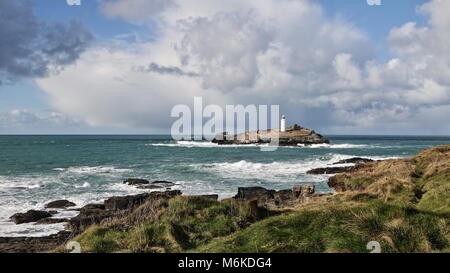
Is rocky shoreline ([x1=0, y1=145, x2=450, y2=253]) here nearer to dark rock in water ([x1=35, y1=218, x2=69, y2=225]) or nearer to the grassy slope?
the grassy slope

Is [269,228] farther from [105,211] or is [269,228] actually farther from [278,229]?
[105,211]

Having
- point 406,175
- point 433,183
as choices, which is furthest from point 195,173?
point 433,183

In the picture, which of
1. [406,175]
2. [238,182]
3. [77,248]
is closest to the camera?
[77,248]

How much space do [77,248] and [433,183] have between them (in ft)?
45.8

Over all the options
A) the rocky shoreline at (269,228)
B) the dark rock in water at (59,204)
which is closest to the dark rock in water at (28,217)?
the dark rock in water at (59,204)

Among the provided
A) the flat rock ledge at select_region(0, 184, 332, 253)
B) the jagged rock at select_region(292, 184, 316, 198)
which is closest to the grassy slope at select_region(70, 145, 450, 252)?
the flat rock ledge at select_region(0, 184, 332, 253)

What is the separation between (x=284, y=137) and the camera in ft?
375

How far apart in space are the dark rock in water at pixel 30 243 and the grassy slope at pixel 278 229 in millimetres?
3845

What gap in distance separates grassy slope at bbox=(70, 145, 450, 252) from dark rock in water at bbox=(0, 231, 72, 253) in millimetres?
3845

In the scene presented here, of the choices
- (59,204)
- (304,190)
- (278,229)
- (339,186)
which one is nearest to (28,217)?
(59,204)

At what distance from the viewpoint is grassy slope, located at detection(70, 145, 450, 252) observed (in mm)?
6576

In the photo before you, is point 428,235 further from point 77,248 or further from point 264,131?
point 264,131
